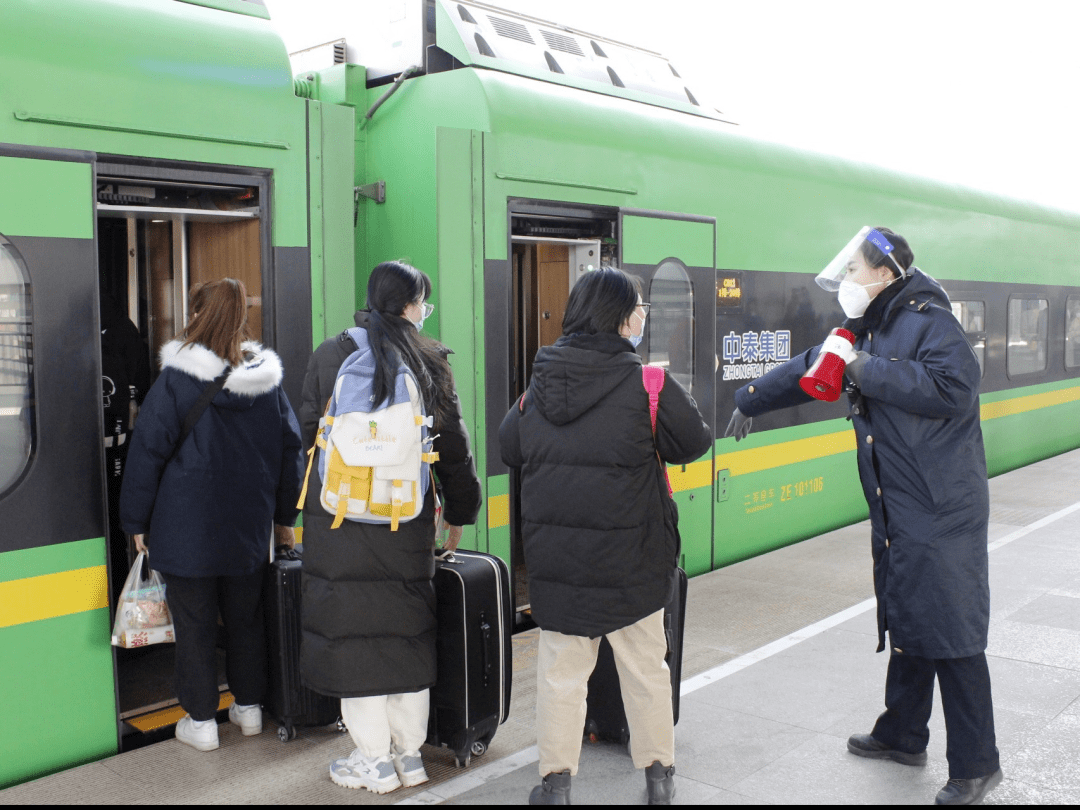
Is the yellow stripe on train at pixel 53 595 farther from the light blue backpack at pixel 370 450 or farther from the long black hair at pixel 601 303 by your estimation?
the long black hair at pixel 601 303

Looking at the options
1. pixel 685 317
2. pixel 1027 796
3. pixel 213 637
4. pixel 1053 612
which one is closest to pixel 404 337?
pixel 213 637

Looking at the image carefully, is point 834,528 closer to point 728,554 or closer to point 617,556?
point 728,554

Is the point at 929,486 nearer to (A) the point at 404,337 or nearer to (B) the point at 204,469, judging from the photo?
(A) the point at 404,337

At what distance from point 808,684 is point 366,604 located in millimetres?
1972

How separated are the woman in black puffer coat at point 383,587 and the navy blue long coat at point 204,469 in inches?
12.9

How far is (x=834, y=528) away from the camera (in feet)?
23.0

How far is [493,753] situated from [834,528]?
13.8 ft

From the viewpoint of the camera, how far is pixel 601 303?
2.87 m

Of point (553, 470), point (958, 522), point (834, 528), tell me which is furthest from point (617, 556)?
point (834, 528)

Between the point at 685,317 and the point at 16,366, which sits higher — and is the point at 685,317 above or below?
above

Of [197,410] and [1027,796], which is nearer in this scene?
[1027,796]

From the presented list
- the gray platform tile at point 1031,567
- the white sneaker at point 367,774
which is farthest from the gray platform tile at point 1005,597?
the white sneaker at point 367,774

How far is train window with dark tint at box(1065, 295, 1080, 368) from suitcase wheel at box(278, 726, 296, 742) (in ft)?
32.9

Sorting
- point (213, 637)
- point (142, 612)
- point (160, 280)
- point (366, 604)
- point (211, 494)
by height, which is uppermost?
point (160, 280)
